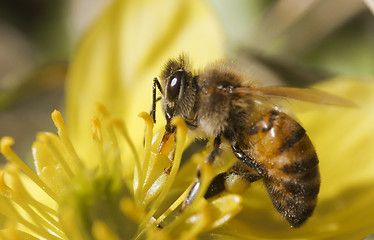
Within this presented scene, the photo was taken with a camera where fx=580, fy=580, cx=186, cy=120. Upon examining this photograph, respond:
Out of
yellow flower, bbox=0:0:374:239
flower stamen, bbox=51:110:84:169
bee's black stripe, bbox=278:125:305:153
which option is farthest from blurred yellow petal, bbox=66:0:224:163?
bee's black stripe, bbox=278:125:305:153

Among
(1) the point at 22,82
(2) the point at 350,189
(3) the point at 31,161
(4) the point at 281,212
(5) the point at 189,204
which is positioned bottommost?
(2) the point at 350,189

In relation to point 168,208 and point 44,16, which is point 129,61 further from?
point 44,16

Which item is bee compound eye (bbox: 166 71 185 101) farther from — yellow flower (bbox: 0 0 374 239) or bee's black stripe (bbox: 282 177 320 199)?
bee's black stripe (bbox: 282 177 320 199)

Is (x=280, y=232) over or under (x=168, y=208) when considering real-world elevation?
under

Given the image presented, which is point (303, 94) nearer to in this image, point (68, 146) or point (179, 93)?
point (179, 93)

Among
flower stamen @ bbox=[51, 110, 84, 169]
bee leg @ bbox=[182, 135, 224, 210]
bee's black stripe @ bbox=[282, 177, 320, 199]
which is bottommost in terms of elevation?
bee's black stripe @ bbox=[282, 177, 320, 199]

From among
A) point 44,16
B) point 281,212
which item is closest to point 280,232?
point 281,212

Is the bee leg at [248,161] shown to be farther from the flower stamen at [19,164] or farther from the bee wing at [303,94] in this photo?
the flower stamen at [19,164]

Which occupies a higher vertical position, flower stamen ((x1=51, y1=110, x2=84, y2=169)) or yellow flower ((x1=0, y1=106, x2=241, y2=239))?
flower stamen ((x1=51, y1=110, x2=84, y2=169))
